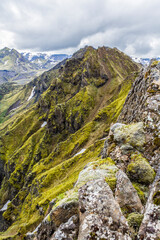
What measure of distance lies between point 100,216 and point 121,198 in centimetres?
316

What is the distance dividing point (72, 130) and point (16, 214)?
301 feet

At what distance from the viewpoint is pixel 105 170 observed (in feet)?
54.2

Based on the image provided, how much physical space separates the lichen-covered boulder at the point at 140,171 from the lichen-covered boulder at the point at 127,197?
89.6 inches

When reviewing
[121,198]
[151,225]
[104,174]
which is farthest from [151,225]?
[104,174]

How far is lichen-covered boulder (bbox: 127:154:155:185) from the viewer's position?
49.7 feet

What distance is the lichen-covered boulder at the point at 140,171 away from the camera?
1515 centimetres

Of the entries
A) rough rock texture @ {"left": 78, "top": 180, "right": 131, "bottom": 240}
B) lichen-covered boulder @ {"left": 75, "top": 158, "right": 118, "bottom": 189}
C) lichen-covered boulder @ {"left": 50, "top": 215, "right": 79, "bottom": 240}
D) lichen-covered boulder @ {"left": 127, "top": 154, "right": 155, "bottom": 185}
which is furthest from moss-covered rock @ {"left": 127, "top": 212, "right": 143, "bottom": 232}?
lichen-covered boulder @ {"left": 127, "top": 154, "right": 155, "bottom": 185}

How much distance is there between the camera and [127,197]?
13203 mm

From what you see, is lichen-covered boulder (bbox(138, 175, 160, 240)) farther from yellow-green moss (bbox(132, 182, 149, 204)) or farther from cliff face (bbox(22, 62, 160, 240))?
yellow-green moss (bbox(132, 182, 149, 204))

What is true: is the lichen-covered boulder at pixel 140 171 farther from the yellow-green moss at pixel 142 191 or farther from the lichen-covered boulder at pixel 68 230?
the lichen-covered boulder at pixel 68 230

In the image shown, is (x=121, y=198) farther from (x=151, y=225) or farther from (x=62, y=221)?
(x=62, y=221)

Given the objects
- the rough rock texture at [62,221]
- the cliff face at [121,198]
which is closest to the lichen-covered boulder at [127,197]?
the cliff face at [121,198]

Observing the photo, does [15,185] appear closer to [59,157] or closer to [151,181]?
[59,157]

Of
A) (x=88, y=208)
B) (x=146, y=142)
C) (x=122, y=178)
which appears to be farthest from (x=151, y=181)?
(x=88, y=208)
